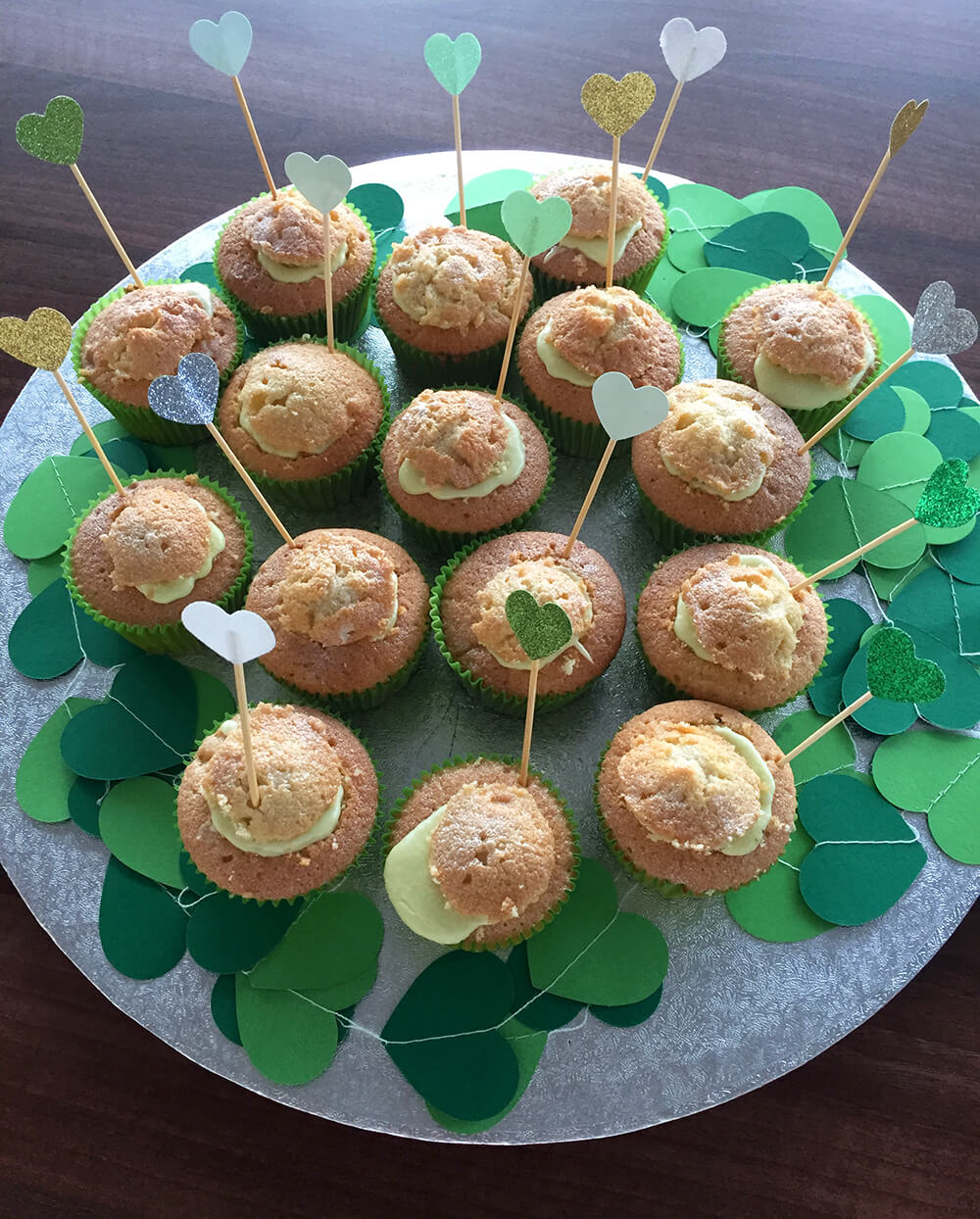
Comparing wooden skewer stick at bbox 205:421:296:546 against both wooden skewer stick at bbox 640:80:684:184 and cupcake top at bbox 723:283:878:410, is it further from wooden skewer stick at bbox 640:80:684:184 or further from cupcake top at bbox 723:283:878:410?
wooden skewer stick at bbox 640:80:684:184

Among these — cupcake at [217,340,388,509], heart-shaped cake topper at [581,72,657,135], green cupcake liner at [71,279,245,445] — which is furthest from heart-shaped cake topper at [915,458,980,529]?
green cupcake liner at [71,279,245,445]

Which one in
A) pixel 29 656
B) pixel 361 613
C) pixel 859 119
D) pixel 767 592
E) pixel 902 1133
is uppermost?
pixel 859 119

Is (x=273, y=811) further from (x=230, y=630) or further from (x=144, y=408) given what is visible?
(x=144, y=408)

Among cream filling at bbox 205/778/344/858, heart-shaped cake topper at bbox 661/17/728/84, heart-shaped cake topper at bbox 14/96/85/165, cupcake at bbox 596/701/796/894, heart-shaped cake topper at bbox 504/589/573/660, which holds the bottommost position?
cream filling at bbox 205/778/344/858

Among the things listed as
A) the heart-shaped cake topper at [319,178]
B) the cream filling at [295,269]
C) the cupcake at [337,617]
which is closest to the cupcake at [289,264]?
the cream filling at [295,269]

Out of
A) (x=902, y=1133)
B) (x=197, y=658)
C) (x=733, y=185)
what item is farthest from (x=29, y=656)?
(x=733, y=185)

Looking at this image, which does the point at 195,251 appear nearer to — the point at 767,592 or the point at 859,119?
the point at 767,592

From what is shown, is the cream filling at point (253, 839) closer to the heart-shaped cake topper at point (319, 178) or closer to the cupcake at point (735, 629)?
the cupcake at point (735, 629)
